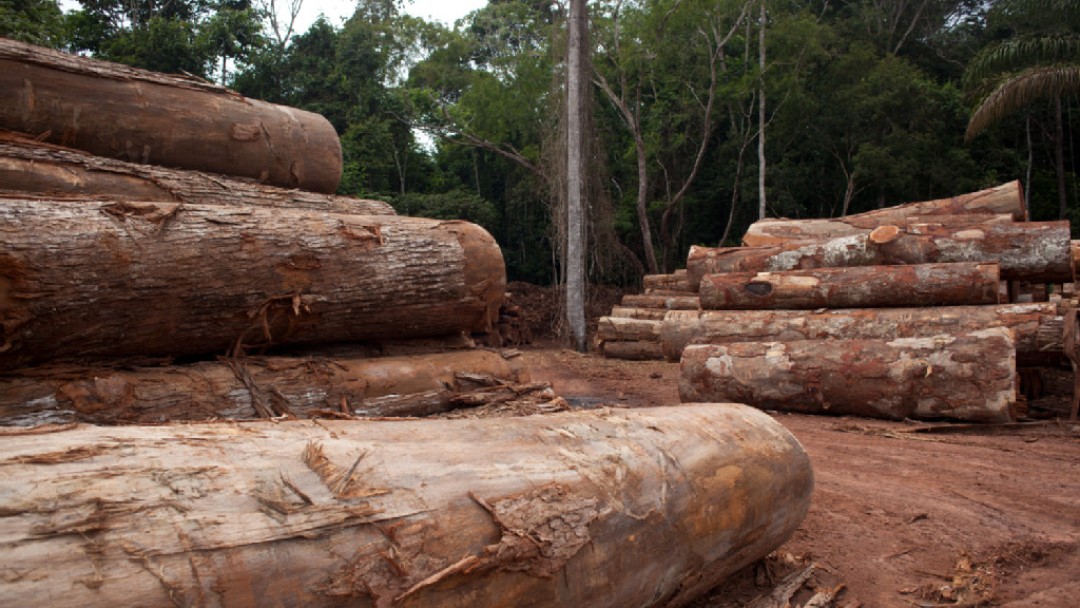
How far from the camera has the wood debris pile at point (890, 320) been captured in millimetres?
6727

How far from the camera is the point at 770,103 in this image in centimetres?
2170

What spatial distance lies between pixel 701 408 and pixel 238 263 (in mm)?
2779

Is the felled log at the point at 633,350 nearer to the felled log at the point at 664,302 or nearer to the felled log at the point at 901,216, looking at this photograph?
the felled log at the point at 664,302

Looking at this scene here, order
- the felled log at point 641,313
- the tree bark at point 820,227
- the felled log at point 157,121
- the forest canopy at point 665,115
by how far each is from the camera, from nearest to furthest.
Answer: the felled log at point 157,121 < the tree bark at point 820,227 < the felled log at point 641,313 < the forest canopy at point 665,115

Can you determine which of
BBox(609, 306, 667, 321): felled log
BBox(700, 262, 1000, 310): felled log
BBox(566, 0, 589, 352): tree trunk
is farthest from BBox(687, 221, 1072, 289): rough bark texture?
BBox(566, 0, 589, 352): tree trunk

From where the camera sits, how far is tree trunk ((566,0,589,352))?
628 inches

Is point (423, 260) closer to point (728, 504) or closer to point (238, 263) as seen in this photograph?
point (238, 263)

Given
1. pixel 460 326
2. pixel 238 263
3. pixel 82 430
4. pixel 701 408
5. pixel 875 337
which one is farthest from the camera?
pixel 875 337

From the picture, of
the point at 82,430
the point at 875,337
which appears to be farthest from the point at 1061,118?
the point at 82,430

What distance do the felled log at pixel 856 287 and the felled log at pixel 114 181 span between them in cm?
516

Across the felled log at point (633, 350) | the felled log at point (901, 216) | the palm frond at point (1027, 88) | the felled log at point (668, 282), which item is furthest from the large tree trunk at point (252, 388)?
the palm frond at point (1027, 88)

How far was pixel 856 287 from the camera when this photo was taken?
8250mm

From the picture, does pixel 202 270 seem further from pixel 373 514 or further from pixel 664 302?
pixel 664 302

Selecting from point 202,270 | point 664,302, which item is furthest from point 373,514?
point 664,302
